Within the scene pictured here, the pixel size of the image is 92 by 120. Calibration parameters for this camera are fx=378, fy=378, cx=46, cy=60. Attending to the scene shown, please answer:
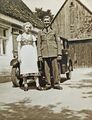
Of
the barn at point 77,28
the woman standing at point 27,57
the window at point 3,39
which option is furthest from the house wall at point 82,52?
the woman standing at point 27,57

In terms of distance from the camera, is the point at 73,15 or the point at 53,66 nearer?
the point at 53,66

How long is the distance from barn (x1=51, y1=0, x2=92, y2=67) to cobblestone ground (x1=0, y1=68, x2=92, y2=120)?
23.6 meters

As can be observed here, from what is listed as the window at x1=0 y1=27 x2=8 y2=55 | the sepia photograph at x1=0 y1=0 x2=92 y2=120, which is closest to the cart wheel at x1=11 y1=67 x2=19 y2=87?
the sepia photograph at x1=0 y1=0 x2=92 y2=120

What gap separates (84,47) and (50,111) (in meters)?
27.0

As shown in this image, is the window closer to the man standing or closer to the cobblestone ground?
the man standing

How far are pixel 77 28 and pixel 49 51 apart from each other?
2477 cm

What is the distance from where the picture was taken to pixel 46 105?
8016 millimetres

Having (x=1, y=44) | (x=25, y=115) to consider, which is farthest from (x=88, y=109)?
(x=1, y=44)

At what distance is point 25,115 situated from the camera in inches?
270

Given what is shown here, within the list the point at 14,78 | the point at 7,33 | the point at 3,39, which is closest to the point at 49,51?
the point at 14,78

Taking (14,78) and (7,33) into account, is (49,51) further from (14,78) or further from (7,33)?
(7,33)

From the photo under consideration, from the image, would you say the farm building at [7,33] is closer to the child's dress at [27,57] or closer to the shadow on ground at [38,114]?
the child's dress at [27,57]

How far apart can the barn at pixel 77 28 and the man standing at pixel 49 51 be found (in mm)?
22849

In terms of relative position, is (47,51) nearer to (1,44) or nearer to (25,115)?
(25,115)
